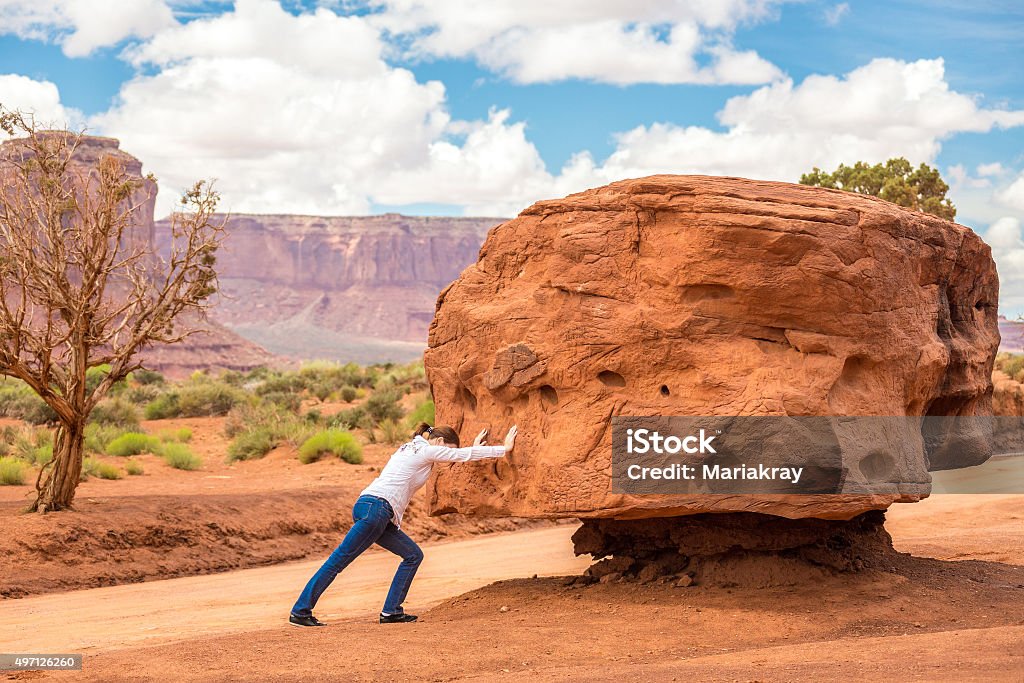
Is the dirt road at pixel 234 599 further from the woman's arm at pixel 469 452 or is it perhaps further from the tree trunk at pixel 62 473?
the tree trunk at pixel 62 473

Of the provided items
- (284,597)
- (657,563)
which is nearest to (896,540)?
(657,563)

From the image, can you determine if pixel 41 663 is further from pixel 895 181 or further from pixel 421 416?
pixel 895 181

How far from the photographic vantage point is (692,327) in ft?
26.5

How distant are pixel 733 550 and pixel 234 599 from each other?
5.48 metres

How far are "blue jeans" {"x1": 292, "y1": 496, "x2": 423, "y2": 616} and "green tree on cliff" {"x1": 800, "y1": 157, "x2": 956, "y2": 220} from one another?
27205mm

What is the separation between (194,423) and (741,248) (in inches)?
953

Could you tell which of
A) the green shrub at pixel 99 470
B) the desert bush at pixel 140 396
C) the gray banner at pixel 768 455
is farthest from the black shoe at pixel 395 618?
the desert bush at pixel 140 396

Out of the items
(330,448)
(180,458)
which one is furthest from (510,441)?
(180,458)

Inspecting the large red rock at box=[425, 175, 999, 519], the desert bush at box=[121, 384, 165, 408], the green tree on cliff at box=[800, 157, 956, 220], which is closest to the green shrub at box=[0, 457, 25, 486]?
the large red rock at box=[425, 175, 999, 519]

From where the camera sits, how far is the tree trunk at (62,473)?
47.9ft

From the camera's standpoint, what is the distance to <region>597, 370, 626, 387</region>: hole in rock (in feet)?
27.4

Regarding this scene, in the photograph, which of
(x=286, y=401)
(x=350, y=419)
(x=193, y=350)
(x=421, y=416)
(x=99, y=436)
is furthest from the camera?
(x=193, y=350)

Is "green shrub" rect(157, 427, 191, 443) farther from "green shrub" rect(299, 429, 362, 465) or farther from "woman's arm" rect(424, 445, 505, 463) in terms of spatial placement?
"woman's arm" rect(424, 445, 505, 463)

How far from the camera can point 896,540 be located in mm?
12469
